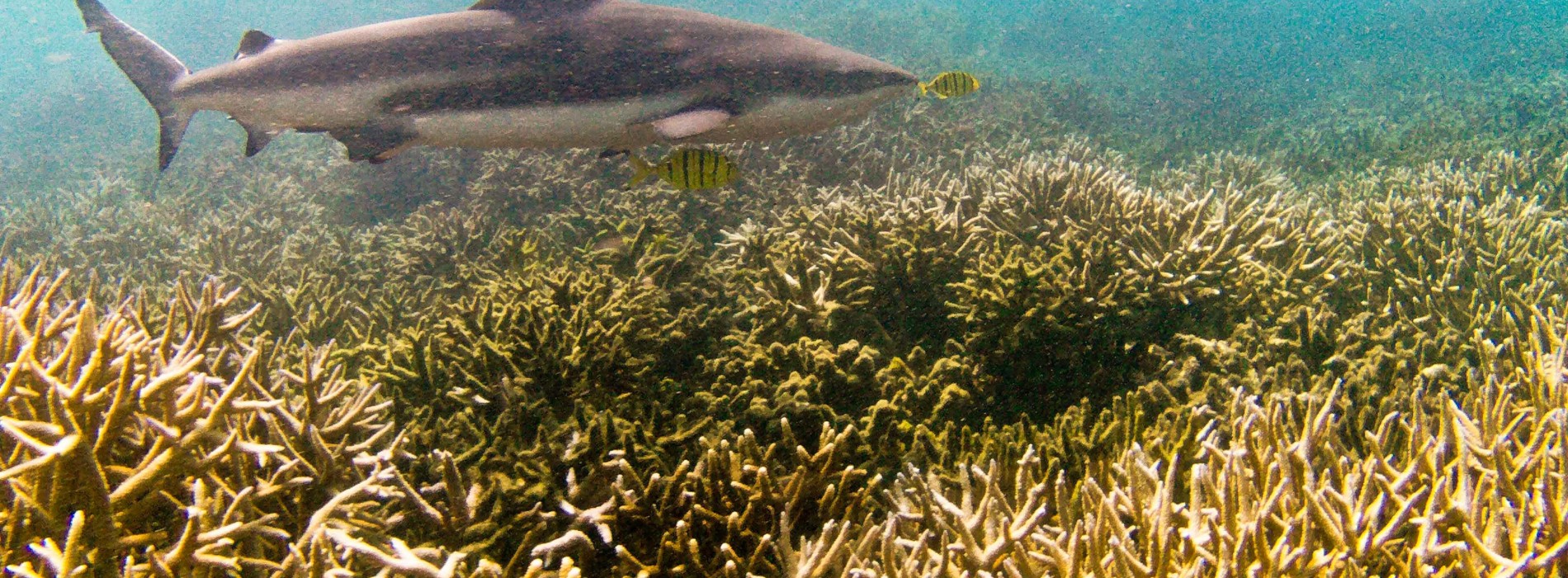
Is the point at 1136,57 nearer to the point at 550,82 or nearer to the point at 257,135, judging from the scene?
the point at 550,82

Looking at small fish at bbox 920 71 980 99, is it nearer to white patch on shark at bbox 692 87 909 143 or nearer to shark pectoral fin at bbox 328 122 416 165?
white patch on shark at bbox 692 87 909 143

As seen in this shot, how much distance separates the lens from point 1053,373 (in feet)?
11.4

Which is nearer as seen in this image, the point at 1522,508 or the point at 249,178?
the point at 1522,508

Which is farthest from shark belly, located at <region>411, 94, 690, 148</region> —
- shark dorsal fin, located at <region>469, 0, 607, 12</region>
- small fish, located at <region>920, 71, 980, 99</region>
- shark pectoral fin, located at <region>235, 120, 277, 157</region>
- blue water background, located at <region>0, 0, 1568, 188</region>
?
blue water background, located at <region>0, 0, 1568, 188</region>

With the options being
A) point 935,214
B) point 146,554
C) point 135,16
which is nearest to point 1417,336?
point 935,214

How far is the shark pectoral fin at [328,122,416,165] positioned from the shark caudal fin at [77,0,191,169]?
3.51 feet

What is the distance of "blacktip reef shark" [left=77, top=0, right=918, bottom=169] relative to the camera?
303 cm

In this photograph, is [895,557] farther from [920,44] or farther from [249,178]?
[920,44]

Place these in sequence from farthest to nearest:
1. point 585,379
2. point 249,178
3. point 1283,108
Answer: point 1283,108 → point 249,178 → point 585,379

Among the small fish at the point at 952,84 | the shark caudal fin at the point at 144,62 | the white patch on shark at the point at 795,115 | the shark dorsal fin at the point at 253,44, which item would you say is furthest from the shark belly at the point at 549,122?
the small fish at the point at 952,84

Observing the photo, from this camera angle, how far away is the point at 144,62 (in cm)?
356

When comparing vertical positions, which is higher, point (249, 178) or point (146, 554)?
point (146, 554)

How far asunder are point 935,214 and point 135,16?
68.1 m

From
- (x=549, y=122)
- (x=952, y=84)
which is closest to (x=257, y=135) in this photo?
(x=549, y=122)
